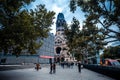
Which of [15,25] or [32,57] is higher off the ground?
[15,25]

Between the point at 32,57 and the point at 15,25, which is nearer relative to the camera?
the point at 15,25

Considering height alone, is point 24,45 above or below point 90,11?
below

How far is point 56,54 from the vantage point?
396 feet

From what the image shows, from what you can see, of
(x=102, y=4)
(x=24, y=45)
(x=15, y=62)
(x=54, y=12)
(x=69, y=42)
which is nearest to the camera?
(x=102, y=4)

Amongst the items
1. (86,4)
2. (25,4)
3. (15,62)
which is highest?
(25,4)

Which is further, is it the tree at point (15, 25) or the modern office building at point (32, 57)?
the modern office building at point (32, 57)

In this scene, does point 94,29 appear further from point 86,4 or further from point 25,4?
point 25,4

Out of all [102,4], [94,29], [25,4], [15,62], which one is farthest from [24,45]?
[15,62]

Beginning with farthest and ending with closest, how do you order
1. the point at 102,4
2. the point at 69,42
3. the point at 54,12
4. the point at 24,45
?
the point at 54,12 → the point at 24,45 → the point at 69,42 → the point at 102,4

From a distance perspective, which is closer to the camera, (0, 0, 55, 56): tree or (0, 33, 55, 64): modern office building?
(0, 0, 55, 56): tree

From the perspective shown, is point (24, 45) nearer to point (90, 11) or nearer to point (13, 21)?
point (13, 21)

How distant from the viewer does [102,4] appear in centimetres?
1526

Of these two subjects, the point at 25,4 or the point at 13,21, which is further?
the point at 25,4

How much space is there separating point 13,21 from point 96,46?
885 centimetres
